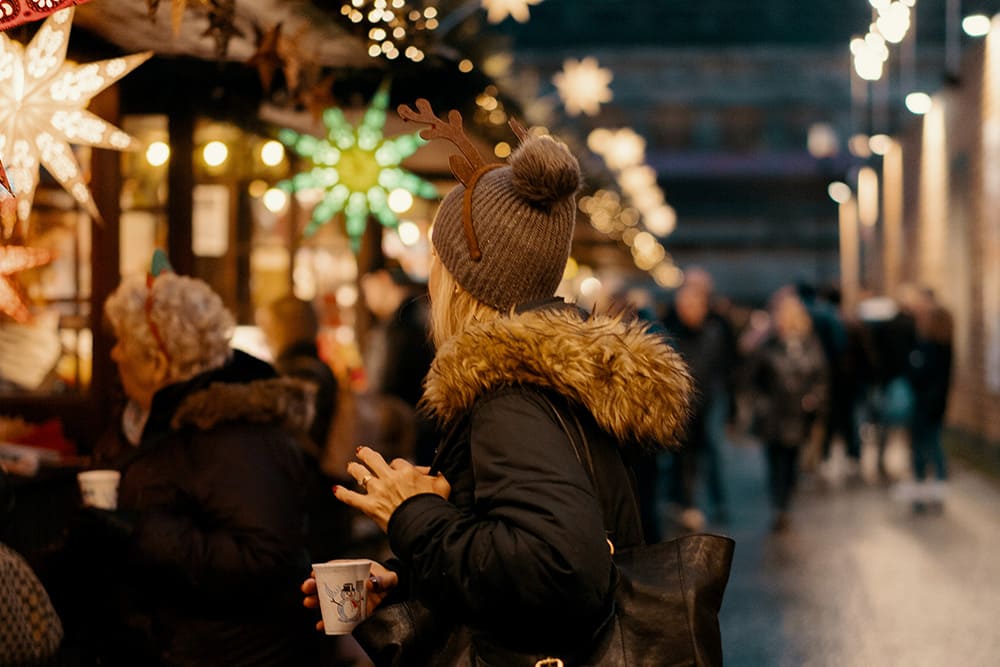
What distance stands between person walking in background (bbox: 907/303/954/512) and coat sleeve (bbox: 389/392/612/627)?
1144cm

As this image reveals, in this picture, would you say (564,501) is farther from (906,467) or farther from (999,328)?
(999,328)

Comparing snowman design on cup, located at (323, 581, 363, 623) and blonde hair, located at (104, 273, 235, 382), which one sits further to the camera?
blonde hair, located at (104, 273, 235, 382)

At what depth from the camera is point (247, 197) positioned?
931cm

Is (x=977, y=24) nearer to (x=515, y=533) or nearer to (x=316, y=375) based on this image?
(x=316, y=375)

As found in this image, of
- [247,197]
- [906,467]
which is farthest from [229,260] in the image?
[906,467]

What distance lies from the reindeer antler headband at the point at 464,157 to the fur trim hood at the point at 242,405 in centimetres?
137

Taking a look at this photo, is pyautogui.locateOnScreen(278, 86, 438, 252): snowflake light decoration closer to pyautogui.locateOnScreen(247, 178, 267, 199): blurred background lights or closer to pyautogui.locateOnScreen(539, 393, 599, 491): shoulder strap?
pyautogui.locateOnScreen(247, 178, 267, 199): blurred background lights

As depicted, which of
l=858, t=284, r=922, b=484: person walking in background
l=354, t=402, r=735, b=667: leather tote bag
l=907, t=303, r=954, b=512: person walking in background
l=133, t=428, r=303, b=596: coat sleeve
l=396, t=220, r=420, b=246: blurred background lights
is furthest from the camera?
Result: l=858, t=284, r=922, b=484: person walking in background

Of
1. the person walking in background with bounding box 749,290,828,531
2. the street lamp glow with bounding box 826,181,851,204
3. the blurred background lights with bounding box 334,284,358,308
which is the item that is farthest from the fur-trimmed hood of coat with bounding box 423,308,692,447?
the street lamp glow with bounding box 826,181,851,204

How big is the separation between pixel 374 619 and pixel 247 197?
691cm

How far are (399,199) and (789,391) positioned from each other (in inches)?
250

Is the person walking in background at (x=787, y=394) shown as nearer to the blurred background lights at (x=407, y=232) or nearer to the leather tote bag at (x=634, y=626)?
the blurred background lights at (x=407, y=232)

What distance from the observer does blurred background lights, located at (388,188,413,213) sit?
6.95 metres

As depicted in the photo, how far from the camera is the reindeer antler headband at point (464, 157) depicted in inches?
113
